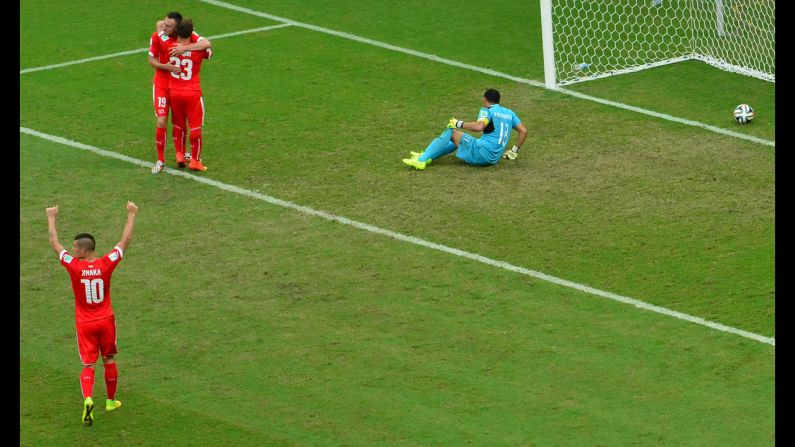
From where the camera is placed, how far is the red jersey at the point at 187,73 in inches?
773

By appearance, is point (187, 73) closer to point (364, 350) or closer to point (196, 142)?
point (196, 142)

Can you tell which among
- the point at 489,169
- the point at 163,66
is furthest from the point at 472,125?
the point at 163,66

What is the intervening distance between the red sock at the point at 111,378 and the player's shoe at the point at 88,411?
0.26m

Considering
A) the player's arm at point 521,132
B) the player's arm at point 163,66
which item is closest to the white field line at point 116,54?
the player's arm at point 163,66

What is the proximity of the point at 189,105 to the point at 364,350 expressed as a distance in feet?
19.8

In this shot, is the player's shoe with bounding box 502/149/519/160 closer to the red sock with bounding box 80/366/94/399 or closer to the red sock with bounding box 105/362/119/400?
the red sock with bounding box 105/362/119/400

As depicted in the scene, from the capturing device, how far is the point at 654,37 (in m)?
25.5

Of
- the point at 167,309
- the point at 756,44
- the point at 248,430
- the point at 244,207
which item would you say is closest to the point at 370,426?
the point at 248,430

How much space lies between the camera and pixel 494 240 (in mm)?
17844

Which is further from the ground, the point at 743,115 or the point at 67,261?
the point at 67,261

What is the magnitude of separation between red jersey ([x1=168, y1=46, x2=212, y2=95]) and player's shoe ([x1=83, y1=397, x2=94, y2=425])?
691 cm

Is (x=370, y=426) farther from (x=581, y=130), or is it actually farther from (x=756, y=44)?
(x=756, y=44)
